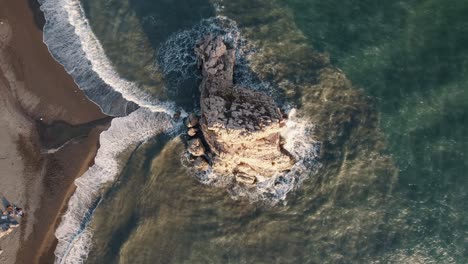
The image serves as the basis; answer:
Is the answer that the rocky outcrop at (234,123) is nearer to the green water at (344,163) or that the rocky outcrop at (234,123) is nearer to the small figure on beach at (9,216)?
the green water at (344,163)

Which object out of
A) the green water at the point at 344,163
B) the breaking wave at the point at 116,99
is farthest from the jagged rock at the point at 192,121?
the green water at the point at 344,163

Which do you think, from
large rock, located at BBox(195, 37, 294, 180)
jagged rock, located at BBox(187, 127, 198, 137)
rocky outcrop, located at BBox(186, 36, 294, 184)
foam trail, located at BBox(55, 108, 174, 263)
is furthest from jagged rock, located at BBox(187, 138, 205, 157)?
foam trail, located at BBox(55, 108, 174, 263)

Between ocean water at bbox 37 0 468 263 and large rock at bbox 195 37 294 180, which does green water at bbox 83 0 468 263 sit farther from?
large rock at bbox 195 37 294 180

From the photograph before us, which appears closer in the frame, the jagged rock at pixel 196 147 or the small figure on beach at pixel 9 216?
the jagged rock at pixel 196 147

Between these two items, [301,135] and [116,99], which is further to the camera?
[116,99]

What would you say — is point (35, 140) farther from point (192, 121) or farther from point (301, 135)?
point (301, 135)

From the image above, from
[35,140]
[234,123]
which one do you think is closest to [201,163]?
[234,123]
